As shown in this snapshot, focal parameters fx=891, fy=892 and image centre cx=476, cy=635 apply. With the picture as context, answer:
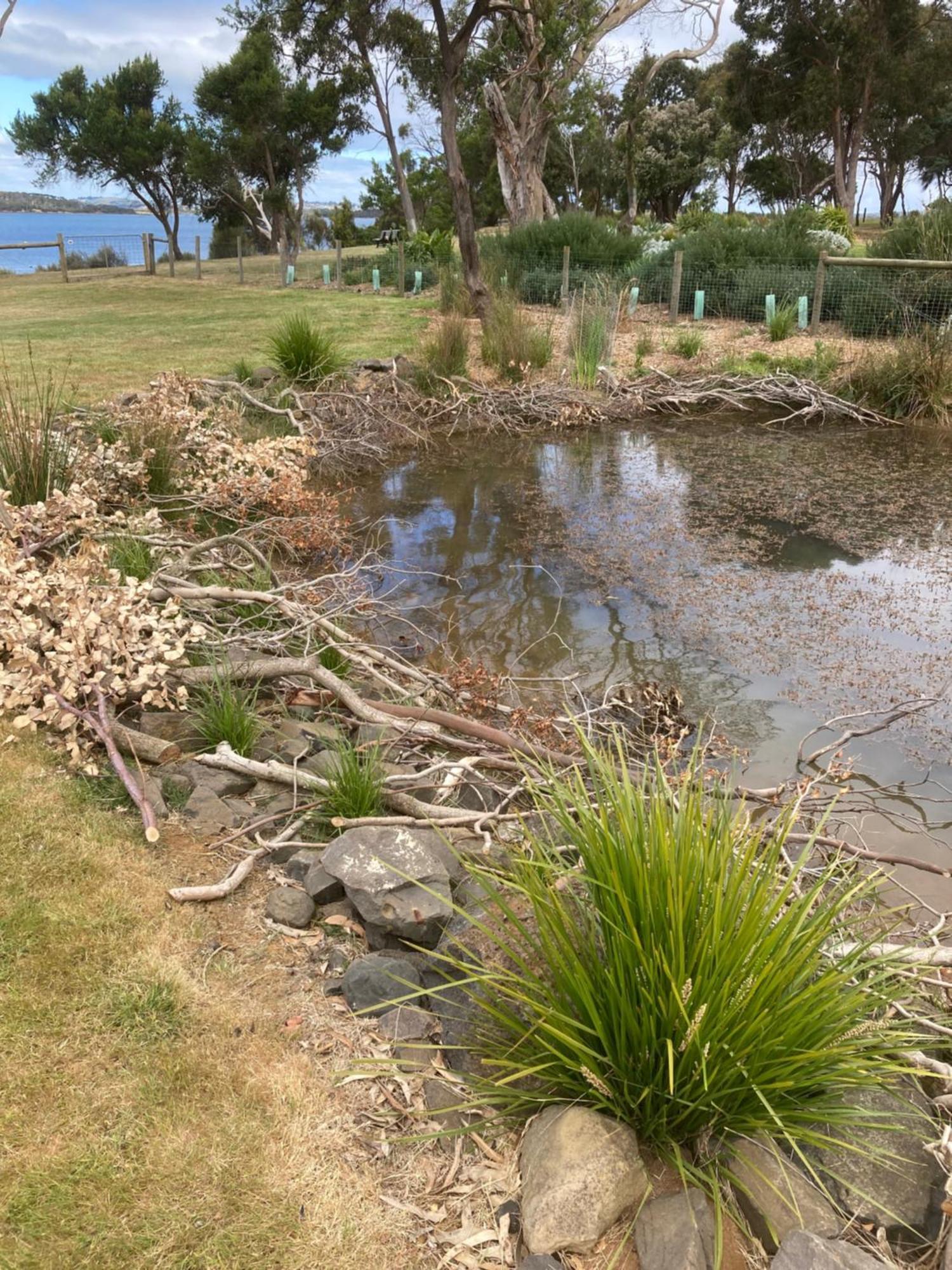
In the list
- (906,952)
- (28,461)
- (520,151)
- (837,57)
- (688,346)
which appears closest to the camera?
(906,952)

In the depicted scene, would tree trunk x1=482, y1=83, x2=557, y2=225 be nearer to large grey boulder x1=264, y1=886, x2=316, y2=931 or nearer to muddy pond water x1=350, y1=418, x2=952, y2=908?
muddy pond water x1=350, y1=418, x2=952, y2=908

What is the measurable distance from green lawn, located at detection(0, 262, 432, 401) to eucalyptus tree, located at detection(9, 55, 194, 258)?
930cm

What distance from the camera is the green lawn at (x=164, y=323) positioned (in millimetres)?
9328

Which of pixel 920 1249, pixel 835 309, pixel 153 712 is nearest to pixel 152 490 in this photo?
pixel 153 712

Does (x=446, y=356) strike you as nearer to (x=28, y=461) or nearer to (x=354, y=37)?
(x=28, y=461)

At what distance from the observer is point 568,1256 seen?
1.55 meters

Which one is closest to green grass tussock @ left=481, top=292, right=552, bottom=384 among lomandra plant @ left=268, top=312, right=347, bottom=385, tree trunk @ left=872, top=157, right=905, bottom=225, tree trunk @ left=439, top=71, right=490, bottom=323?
tree trunk @ left=439, top=71, right=490, bottom=323

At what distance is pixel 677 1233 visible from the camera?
1.49 meters

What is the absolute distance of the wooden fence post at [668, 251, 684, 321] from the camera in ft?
41.6

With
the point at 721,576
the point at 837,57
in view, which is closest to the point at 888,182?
the point at 837,57

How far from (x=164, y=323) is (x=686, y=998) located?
13.4 metres

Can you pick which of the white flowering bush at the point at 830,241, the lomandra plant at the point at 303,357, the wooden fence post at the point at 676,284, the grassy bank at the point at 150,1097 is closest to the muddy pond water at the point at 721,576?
the lomandra plant at the point at 303,357

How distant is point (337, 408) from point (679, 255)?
7.05 metres

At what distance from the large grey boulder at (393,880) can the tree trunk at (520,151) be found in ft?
58.1
